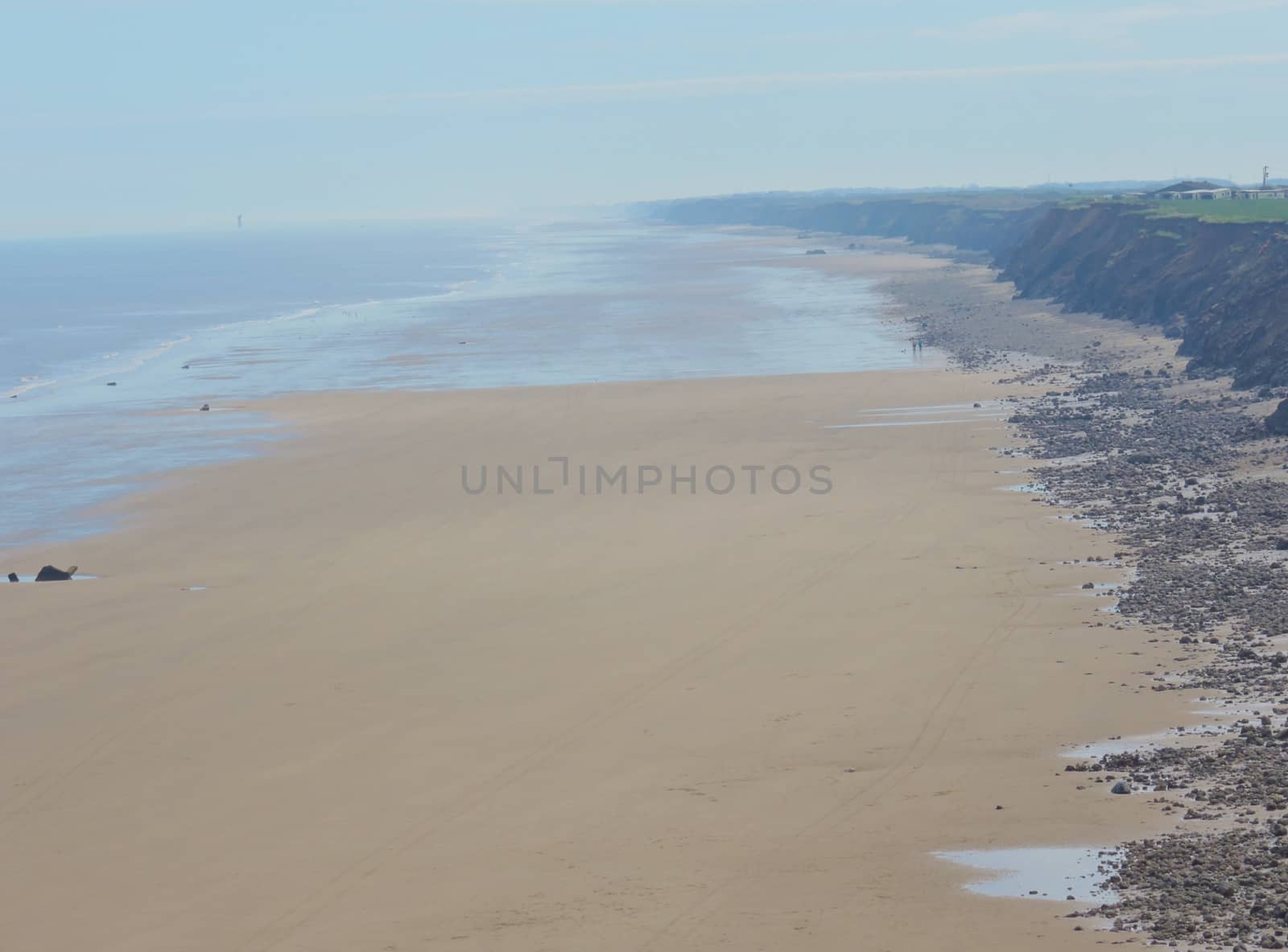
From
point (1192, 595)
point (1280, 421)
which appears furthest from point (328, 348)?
point (1192, 595)

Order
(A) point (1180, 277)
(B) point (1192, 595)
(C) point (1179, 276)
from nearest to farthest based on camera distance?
1. (B) point (1192, 595)
2. (A) point (1180, 277)
3. (C) point (1179, 276)

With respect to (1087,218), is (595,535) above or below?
below

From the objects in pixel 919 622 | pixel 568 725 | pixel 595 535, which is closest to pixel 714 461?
pixel 595 535

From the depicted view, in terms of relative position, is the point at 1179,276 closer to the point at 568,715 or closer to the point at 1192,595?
the point at 1192,595

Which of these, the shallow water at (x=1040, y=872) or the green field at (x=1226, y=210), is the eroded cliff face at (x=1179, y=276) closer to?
the green field at (x=1226, y=210)

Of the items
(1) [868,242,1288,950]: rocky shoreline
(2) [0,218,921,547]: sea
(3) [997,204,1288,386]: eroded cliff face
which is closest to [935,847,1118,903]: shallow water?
(1) [868,242,1288,950]: rocky shoreline

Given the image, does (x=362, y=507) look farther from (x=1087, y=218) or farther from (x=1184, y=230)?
(x=1087, y=218)
